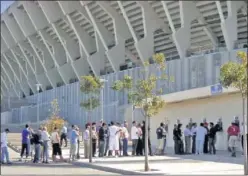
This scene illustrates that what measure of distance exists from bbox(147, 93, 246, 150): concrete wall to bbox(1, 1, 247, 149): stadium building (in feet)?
0.15

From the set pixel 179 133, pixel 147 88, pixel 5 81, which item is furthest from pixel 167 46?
pixel 5 81

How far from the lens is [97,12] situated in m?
50.2

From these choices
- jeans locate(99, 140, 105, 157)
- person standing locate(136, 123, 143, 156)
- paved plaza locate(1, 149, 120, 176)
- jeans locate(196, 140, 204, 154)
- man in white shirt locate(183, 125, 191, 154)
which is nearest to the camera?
paved plaza locate(1, 149, 120, 176)

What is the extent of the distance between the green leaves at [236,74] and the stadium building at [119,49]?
10.2 metres

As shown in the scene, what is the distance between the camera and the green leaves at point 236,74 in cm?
1472

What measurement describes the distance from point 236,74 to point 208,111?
45.0ft

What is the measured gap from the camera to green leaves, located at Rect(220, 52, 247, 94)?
579 inches

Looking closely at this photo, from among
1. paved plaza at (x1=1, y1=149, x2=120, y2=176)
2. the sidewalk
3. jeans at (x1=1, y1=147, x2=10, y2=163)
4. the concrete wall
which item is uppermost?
the concrete wall

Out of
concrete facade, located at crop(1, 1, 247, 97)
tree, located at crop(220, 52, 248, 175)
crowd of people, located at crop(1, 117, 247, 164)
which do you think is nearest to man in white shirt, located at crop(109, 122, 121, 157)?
crowd of people, located at crop(1, 117, 247, 164)

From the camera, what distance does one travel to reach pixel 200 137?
2459 centimetres

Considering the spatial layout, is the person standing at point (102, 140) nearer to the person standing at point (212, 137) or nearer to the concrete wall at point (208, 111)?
the person standing at point (212, 137)

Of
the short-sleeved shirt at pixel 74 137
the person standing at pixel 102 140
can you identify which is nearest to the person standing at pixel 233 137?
the person standing at pixel 102 140

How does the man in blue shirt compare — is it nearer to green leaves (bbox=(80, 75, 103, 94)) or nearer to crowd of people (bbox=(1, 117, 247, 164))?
crowd of people (bbox=(1, 117, 247, 164))

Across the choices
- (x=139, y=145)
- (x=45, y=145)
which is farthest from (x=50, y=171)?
(x=139, y=145)
